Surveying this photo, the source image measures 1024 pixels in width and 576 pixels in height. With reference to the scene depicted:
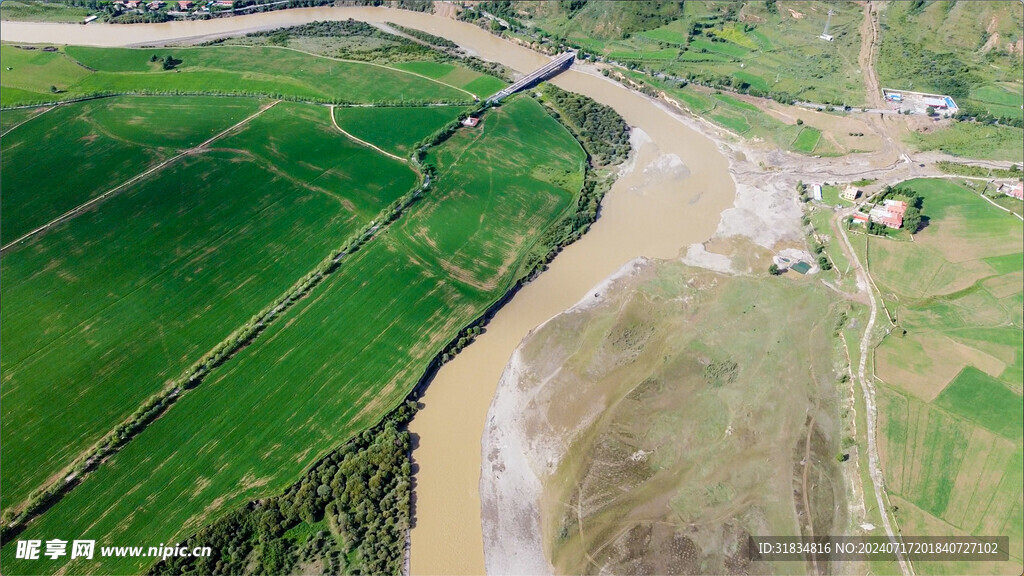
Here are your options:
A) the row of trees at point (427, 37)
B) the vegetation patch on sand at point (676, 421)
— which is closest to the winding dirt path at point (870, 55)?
the vegetation patch on sand at point (676, 421)

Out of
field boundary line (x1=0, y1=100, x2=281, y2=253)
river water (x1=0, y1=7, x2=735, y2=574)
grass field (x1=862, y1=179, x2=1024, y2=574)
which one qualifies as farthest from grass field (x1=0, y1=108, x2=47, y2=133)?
grass field (x1=862, y1=179, x2=1024, y2=574)

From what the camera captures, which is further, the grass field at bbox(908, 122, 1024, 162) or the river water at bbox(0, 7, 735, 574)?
the grass field at bbox(908, 122, 1024, 162)

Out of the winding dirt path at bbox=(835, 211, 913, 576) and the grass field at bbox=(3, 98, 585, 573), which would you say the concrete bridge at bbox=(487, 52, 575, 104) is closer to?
the grass field at bbox=(3, 98, 585, 573)

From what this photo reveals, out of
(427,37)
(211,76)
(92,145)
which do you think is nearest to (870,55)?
(427,37)

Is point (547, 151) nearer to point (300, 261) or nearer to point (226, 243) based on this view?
point (300, 261)

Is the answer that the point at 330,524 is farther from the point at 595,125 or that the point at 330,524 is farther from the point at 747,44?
the point at 747,44

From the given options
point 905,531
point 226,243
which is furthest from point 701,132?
point 226,243

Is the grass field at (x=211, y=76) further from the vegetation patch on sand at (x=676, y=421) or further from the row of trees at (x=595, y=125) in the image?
the vegetation patch on sand at (x=676, y=421)
